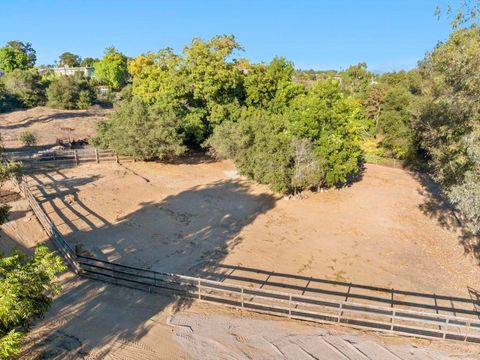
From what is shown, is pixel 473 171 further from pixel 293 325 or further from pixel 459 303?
pixel 293 325

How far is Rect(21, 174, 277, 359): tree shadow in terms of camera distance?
29.5 feet

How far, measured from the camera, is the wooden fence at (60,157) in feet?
83.5

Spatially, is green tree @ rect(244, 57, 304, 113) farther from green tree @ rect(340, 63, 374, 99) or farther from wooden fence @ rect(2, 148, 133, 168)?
green tree @ rect(340, 63, 374, 99)

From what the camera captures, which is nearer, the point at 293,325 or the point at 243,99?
the point at 293,325

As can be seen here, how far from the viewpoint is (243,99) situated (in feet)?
110

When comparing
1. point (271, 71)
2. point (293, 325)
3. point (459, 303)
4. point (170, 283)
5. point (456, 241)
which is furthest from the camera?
point (271, 71)

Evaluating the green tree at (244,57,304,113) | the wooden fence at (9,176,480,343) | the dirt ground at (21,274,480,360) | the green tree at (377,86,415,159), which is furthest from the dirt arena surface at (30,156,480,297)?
the green tree at (244,57,304,113)

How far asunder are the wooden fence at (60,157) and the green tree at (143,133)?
101 centimetres

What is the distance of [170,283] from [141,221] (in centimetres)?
698

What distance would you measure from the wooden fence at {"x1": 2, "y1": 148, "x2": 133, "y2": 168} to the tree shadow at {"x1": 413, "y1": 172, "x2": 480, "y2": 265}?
23252 mm

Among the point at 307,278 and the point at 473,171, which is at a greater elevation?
the point at 473,171

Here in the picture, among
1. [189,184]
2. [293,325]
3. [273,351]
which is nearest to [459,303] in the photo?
[293,325]

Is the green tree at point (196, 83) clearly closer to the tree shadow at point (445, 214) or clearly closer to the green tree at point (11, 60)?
the tree shadow at point (445, 214)

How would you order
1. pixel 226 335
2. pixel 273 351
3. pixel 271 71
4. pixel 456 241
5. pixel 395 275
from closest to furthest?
pixel 273 351 → pixel 226 335 → pixel 395 275 → pixel 456 241 → pixel 271 71
